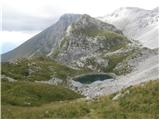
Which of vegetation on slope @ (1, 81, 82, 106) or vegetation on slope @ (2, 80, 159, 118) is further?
vegetation on slope @ (1, 81, 82, 106)

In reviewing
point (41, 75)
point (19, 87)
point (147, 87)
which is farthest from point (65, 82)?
point (147, 87)

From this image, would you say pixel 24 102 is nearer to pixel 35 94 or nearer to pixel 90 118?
pixel 35 94

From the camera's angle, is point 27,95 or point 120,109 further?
point 27,95

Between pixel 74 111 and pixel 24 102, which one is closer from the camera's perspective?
pixel 74 111

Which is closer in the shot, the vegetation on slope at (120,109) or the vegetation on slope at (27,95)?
Answer: the vegetation on slope at (120,109)

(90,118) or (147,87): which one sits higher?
(147,87)

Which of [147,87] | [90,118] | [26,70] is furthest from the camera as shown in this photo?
[26,70]

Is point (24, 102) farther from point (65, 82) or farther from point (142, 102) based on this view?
point (65, 82)

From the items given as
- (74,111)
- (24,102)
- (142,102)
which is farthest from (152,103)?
(24,102)

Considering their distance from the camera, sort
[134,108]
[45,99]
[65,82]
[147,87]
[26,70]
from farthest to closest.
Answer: [65,82], [26,70], [45,99], [147,87], [134,108]
